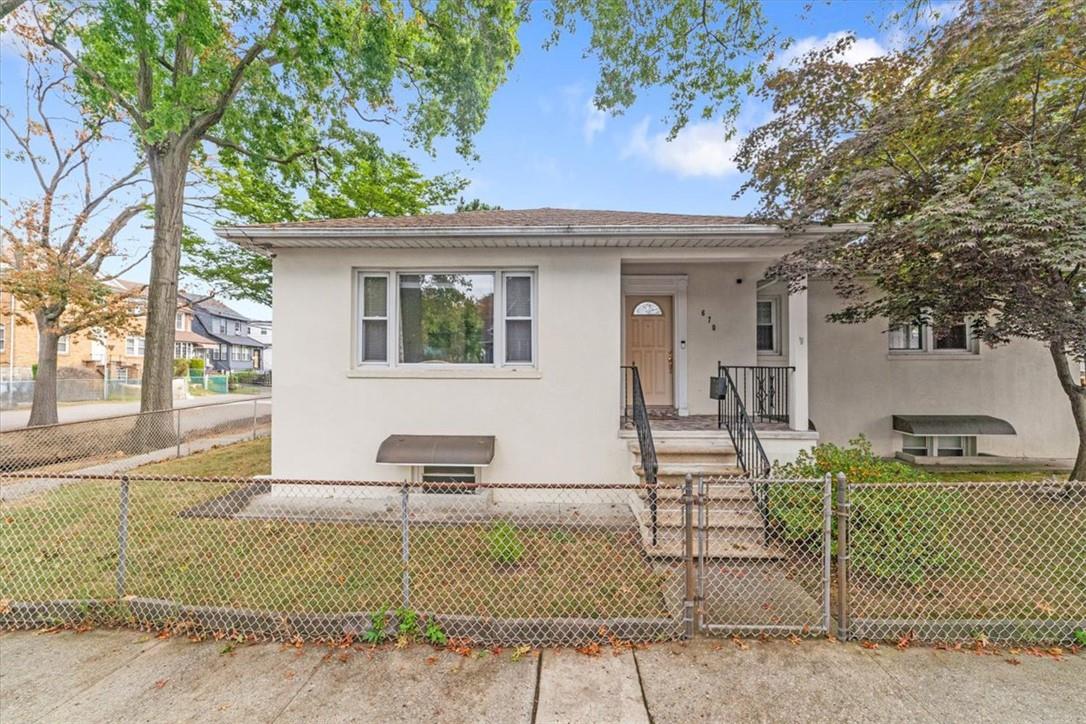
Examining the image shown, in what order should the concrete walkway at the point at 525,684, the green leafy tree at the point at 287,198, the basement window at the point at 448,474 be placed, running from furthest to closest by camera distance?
the green leafy tree at the point at 287,198 < the basement window at the point at 448,474 < the concrete walkway at the point at 525,684

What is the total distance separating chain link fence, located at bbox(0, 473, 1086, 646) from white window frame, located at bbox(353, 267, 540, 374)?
5.83 ft

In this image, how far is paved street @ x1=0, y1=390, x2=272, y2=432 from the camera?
1259 centimetres

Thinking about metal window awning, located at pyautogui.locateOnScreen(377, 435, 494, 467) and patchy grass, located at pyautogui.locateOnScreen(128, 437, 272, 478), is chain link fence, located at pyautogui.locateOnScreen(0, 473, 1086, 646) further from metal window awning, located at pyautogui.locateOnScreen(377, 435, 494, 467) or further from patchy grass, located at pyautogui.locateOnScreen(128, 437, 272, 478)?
patchy grass, located at pyautogui.locateOnScreen(128, 437, 272, 478)

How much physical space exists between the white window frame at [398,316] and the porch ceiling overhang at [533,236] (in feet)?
1.18

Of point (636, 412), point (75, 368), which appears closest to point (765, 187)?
point (636, 412)

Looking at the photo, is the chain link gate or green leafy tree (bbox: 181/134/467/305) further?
green leafy tree (bbox: 181/134/467/305)

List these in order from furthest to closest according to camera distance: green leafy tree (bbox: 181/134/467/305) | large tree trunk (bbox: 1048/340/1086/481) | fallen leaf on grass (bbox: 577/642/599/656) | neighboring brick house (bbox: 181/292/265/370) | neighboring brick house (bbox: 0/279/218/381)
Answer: neighboring brick house (bbox: 181/292/265/370), neighboring brick house (bbox: 0/279/218/381), green leafy tree (bbox: 181/134/467/305), large tree trunk (bbox: 1048/340/1086/481), fallen leaf on grass (bbox: 577/642/599/656)

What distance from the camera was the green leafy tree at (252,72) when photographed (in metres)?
9.12

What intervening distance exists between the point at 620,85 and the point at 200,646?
11036mm

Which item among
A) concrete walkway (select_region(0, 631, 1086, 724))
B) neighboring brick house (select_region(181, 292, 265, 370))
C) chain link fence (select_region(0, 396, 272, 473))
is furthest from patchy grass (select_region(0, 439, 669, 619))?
neighboring brick house (select_region(181, 292, 265, 370))

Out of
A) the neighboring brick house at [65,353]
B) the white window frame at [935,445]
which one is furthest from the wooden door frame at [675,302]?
the neighboring brick house at [65,353]

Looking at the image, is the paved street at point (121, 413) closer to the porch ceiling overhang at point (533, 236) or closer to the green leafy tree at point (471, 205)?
the porch ceiling overhang at point (533, 236)

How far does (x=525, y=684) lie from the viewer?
8.80 ft

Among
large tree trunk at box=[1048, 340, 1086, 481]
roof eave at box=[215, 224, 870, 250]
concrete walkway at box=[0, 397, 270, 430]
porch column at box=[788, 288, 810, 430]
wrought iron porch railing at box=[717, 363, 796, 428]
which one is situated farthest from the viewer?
concrete walkway at box=[0, 397, 270, 430]
